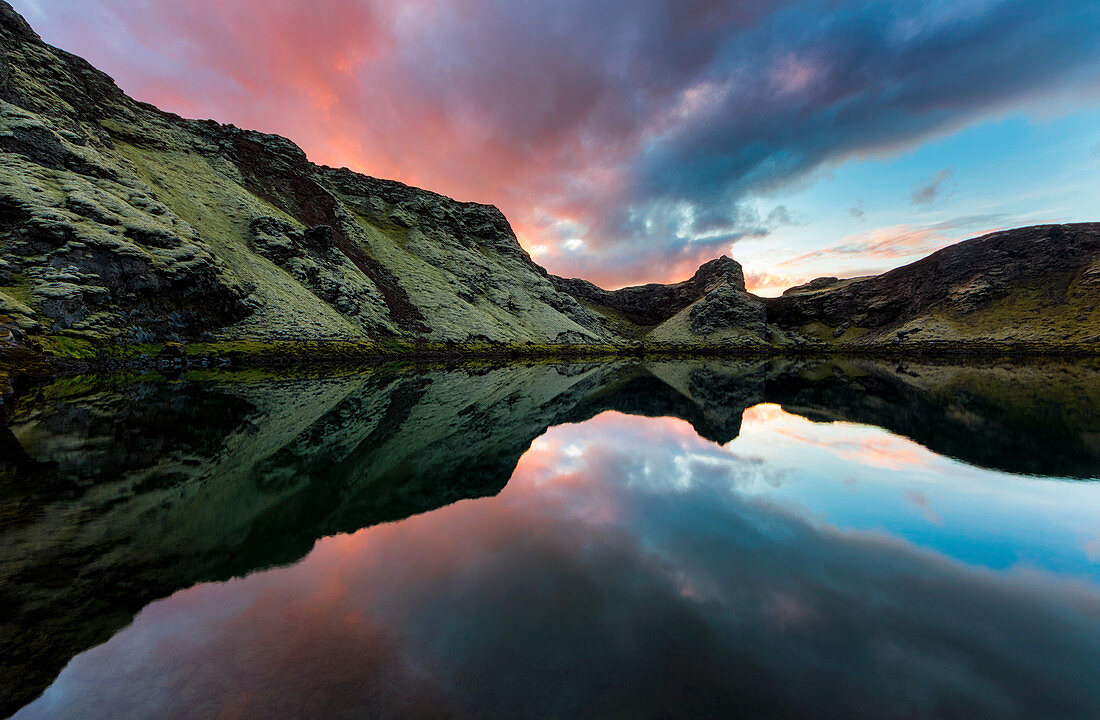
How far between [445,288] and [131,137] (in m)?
78.1

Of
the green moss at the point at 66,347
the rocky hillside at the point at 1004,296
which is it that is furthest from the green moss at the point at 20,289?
the rocky hillside at the point at 1004,296

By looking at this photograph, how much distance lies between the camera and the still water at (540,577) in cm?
566

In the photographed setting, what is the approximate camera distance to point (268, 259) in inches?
3497

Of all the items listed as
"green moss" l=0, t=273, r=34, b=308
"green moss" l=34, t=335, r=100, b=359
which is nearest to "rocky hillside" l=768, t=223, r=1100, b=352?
"green moss" l=34, t=335, r=100, b=359

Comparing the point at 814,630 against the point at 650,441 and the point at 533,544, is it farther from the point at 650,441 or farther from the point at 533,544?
the point at 650,441

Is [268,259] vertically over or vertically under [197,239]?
under

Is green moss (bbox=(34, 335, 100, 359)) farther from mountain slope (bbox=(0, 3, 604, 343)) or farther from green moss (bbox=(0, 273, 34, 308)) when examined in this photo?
green moss (bbox=(0, 273, 34, 308))

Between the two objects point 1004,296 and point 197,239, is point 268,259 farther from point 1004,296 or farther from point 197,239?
point 1004,296

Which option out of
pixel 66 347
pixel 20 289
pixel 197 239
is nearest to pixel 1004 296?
pixel 197 239

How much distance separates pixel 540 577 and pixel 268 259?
349 ft

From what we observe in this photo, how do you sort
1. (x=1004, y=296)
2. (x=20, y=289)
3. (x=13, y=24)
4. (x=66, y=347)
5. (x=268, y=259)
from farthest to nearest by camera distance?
(x=1004, y=296), (x=268, y=259), (x=13, y=24), (x=20, y=289), (x=66, y=347)

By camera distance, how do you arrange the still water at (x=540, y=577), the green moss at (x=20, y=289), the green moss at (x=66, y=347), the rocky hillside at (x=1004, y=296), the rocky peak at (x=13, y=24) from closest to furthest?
the still water at (x=540, y=577)
the green moss at (x=66, y=347)
the green moss at (x=20, y=289)
the rocky peak at (x=13, y=24)
the rocky hillside at (x=1004, y=296)

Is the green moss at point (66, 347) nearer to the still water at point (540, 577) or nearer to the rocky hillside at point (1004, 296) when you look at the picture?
the still water at point (540, 577)

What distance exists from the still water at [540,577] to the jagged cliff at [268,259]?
167 feet
